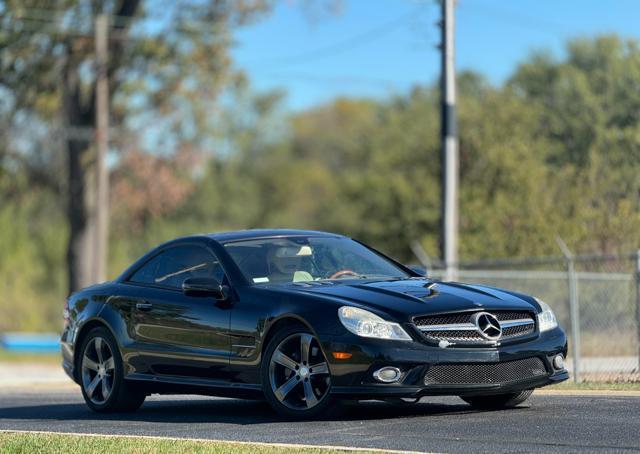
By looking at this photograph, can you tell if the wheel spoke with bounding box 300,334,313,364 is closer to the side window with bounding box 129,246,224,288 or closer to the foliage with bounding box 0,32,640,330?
the side window with bounding box 129,246,224,288

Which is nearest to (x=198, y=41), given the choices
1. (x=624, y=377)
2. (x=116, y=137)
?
(x=116, y=137)

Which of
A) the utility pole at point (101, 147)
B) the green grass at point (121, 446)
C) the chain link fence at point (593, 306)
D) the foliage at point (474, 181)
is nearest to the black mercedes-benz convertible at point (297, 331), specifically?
the green grass at point (121, 446)

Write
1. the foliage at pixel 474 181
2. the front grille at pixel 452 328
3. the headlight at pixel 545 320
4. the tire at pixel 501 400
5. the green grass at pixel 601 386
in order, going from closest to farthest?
the front grille at pixel 452 328
the headlight at pixel 545 320
the tire at pixel 501 400
the green grass at pixel 601 386
the foliage at pixel 474 181

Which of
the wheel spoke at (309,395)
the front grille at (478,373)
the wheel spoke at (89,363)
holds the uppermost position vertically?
the front grille at (478,373)

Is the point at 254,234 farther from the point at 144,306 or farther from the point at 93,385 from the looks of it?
the point at 93,385

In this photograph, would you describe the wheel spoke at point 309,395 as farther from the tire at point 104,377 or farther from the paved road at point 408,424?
the tire at point 104,377

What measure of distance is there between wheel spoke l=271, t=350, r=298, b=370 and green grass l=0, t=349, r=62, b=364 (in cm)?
2280

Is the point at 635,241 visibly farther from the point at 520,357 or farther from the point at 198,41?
the point at 198,41

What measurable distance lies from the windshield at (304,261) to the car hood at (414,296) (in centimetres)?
34

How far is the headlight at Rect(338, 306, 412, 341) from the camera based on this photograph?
9.58 m

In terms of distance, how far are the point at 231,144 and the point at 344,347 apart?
82225 mm

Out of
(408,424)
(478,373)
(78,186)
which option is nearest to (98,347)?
(408,424)

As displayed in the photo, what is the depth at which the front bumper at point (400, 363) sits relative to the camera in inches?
375

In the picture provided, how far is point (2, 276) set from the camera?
4466 cm
